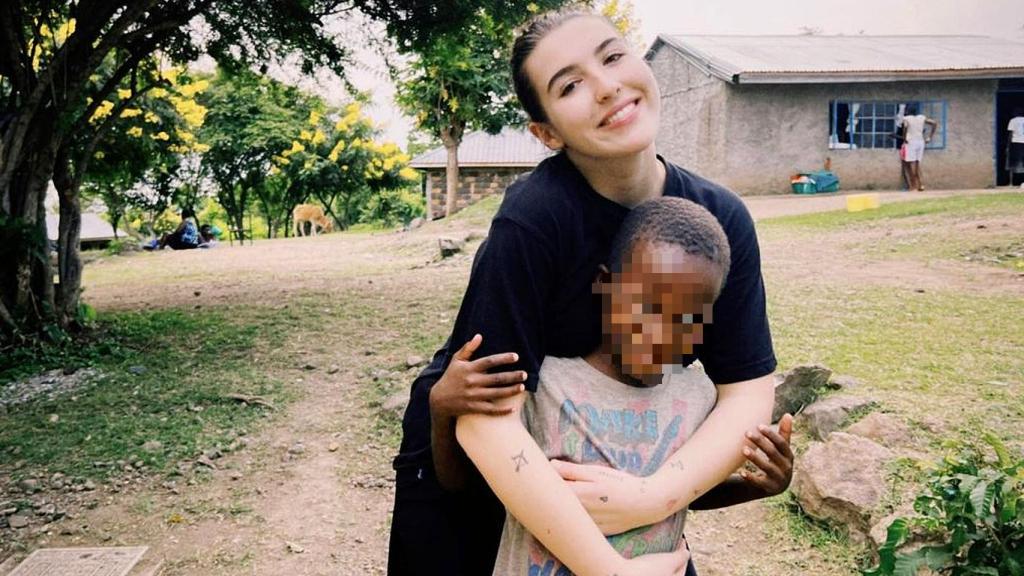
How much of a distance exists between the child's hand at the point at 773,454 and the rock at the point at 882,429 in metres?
2.04

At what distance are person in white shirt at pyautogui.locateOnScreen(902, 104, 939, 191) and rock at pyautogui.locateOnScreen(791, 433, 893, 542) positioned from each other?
1406cm

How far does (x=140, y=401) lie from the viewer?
5.05m

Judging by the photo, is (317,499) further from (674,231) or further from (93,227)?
(93,227)

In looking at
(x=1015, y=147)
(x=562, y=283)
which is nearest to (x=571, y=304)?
(x=562, y=283)

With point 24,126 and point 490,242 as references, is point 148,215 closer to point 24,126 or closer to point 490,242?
point 24,126

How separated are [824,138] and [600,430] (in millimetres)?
16648

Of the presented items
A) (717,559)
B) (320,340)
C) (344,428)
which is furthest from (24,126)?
(717,559)

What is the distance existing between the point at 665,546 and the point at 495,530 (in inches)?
15.6

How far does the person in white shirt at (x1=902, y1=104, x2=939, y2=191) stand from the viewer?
15.4 metres

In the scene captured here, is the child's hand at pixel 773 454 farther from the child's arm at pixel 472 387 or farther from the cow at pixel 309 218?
the cow at pixel 309 218

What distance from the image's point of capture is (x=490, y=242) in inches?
58.0

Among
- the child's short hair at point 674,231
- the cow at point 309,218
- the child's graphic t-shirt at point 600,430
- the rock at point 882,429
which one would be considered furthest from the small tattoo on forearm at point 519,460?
the cow at point 309,218

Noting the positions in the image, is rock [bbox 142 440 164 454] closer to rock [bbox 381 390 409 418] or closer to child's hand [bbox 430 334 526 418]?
rock [bbox 381 390 409 418]

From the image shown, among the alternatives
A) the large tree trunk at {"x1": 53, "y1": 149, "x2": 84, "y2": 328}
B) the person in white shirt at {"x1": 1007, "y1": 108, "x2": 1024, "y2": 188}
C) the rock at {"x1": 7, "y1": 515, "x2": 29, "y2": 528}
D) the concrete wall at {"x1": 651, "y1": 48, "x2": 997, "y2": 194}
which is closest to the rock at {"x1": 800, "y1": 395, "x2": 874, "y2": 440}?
the rock at {"x1": 7, "y1": 515, "x2": 29, "y2": 528}
